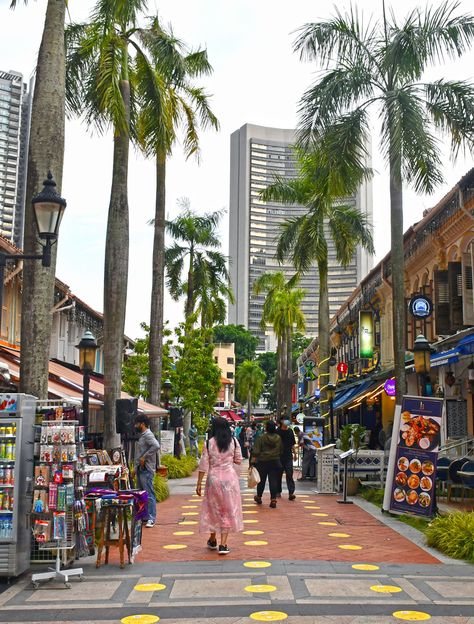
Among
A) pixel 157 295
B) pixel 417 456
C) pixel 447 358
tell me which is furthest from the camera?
pixel 157 295

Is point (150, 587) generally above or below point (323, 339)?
below

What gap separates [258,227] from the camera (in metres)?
130

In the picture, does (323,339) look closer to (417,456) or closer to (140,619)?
(417,456)

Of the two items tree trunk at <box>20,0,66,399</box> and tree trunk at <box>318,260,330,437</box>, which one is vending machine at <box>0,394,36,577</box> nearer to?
tree trunk at <box>20,0,66,399</box>

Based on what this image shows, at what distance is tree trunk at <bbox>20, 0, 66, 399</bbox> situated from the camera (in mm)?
9148

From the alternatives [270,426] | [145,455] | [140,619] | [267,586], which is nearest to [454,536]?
[267,586]

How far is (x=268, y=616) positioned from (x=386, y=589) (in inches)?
59.6

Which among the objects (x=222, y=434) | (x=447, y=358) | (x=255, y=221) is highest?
(x=255, y=221)

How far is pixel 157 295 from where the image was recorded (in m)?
21.0

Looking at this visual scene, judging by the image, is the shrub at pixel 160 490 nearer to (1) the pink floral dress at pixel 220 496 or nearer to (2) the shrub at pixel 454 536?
(1) the pink floral dress at pixel 220 496

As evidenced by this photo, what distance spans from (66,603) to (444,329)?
1408cm

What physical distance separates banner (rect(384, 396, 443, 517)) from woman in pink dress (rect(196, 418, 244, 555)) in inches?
138

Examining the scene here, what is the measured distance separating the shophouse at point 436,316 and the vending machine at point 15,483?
936 centimetres

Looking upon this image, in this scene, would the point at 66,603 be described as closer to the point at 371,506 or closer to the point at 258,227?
the point at 371,506
